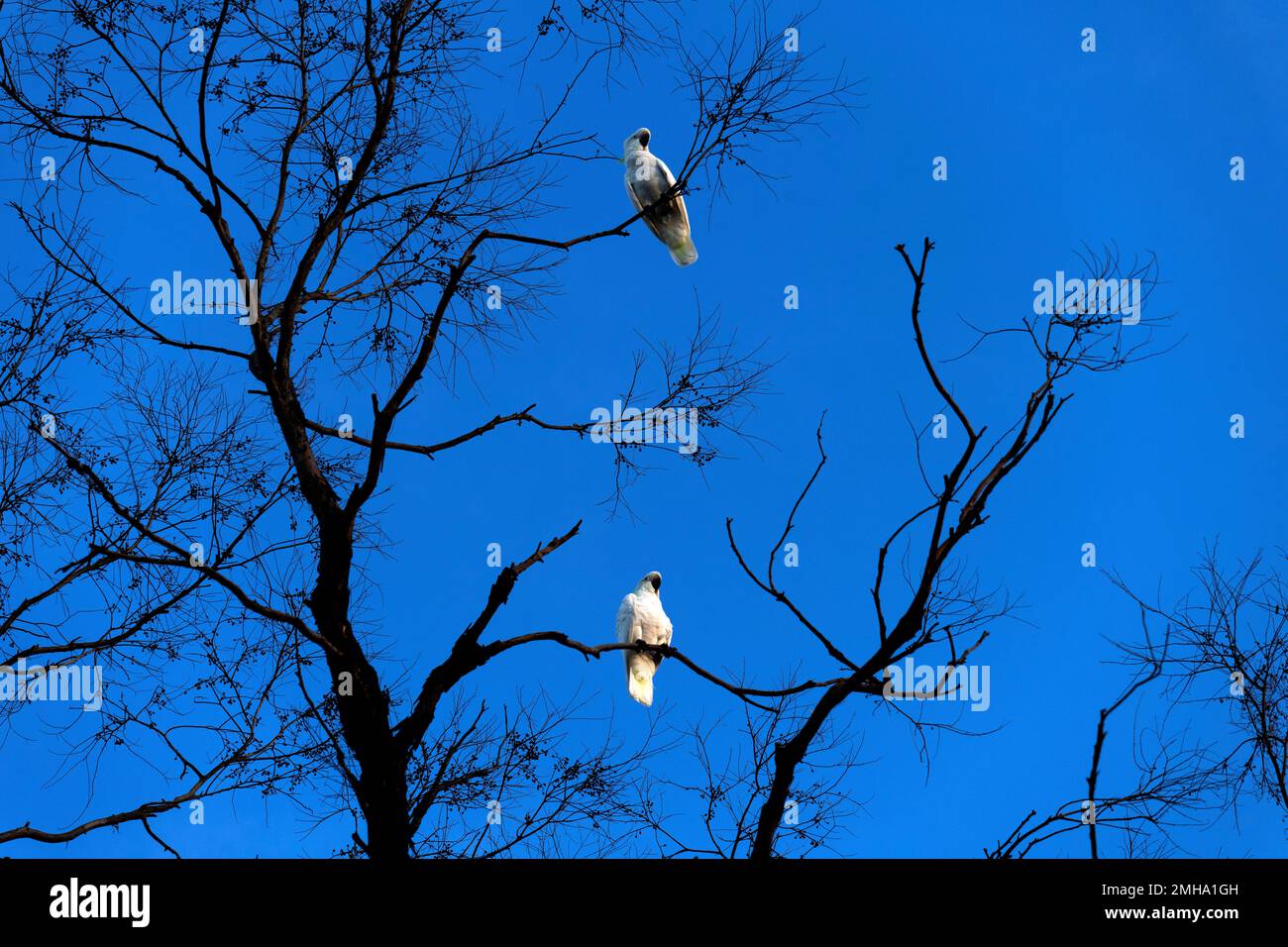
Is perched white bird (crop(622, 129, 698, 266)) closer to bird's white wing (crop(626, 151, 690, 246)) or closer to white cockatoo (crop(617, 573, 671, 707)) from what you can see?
bird's white wing (crop(626, 151, 690, 246))

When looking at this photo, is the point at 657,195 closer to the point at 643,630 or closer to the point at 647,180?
the point at 647,180

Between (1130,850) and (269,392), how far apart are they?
4.24m

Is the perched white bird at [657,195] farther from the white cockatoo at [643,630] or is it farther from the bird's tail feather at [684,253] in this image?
the white cockatoo at [643,630]

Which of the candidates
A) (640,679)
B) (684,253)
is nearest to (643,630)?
(640,679)

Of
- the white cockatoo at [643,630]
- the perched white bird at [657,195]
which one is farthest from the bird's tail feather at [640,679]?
the perched white bird at [657,195]

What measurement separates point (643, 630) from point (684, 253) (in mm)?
2443

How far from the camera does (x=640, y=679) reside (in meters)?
7.34

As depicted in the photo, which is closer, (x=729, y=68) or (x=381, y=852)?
(x=381, y=852)

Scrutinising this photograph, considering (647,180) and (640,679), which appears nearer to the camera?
(640,679)

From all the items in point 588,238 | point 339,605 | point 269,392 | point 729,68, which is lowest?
point 339,605

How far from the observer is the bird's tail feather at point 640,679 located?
24.0 feet
